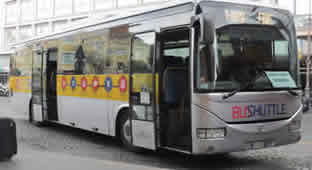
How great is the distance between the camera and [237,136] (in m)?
Result: 6.95

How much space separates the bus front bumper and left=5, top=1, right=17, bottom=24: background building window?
49865 mm

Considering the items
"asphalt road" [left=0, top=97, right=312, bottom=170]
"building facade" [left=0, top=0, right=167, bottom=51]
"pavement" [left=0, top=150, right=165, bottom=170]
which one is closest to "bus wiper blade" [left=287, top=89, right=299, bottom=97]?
"asphalt road" [left=0, top=97, right=312, bottom=170]

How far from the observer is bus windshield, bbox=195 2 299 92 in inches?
270

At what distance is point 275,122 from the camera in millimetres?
7371

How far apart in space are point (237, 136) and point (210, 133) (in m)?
0.49

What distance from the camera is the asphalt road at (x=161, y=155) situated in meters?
7.83

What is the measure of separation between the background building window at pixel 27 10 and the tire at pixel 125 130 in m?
43.6

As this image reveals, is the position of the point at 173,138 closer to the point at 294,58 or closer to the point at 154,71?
the point at 154,71

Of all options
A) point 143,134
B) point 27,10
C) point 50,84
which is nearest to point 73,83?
point 50,84

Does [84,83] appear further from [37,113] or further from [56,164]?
[56,164]

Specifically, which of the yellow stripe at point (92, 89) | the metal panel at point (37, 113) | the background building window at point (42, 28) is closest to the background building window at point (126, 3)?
the background building window at point (42, 28)

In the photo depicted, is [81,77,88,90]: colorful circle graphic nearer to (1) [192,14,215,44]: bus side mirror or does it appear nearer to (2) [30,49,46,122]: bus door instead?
(2) [30,49,46,122]: bus door

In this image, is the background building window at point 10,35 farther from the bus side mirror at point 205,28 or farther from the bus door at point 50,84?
the bus side mirror at point 205,28

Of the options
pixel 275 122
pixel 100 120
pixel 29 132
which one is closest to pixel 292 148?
pixel 275 122
